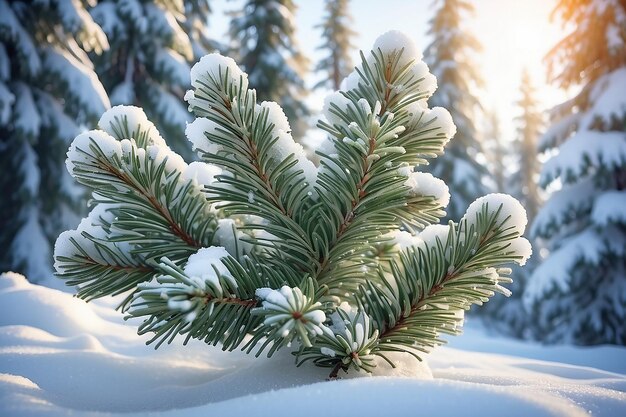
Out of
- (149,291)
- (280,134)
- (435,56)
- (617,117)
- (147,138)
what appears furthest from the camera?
(435,56)

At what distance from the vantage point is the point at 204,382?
1.47 metres

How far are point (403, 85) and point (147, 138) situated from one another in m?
0.82

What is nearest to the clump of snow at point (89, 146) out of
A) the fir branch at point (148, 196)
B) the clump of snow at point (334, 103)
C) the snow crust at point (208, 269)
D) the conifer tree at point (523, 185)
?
the fir branch at point (148, 196)

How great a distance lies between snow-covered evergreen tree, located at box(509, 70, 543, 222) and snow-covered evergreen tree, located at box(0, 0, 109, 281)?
59.9 feet

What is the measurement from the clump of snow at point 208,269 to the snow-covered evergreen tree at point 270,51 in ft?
39.6

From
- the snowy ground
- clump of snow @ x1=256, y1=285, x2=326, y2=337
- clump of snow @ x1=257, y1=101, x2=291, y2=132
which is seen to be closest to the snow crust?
clump of snow @ x1=256, y1=285, x2=326, y2=337

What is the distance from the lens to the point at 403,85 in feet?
4.28

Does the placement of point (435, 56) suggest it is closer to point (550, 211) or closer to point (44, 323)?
point (550, 211)

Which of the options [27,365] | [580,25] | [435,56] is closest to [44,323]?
[27,365]

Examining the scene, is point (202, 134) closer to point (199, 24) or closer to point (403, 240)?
point (403, 240)

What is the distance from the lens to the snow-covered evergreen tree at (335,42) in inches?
668

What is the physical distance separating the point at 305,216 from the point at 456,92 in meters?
13.8

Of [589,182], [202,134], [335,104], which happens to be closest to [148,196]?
[202,134]

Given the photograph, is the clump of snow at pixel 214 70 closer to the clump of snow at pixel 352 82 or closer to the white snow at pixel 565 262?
the clump of snow at pixel 352 82
